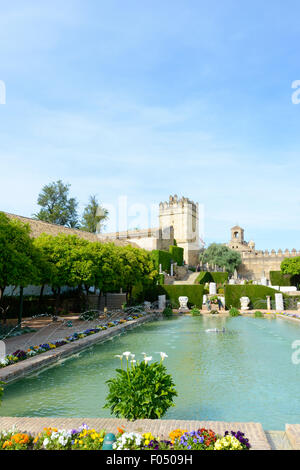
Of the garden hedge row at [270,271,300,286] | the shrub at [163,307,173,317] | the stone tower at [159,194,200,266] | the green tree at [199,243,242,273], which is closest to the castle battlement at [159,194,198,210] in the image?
the stone tower at [159,194,200,266]

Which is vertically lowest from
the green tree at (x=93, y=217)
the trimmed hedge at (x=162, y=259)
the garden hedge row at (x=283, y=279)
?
the garden hedge row at (x=283, y=279)

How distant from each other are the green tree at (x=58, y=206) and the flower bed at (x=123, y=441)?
50895mm

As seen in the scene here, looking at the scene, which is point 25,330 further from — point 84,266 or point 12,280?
point 84,266

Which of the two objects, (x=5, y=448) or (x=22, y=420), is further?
(x=22, y=420)

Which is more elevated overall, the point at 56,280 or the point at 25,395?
the point at 56,280

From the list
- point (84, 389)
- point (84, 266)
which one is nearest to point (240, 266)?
point (84, 266)

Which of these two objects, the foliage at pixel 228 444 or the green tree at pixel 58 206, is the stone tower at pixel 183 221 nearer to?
the green tree at pixel 58 206

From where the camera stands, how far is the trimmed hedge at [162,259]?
165ft

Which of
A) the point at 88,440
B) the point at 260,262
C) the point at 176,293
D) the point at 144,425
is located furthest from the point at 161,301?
the point at 260,262

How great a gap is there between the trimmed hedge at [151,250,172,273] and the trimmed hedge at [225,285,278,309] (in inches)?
743

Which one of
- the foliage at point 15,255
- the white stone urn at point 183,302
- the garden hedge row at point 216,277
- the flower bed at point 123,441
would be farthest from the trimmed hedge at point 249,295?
the flower bed at point 123,441

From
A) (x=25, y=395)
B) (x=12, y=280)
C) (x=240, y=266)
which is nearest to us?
(x=25, y=395)

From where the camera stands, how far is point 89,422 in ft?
18.5

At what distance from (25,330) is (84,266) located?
5793 mm
